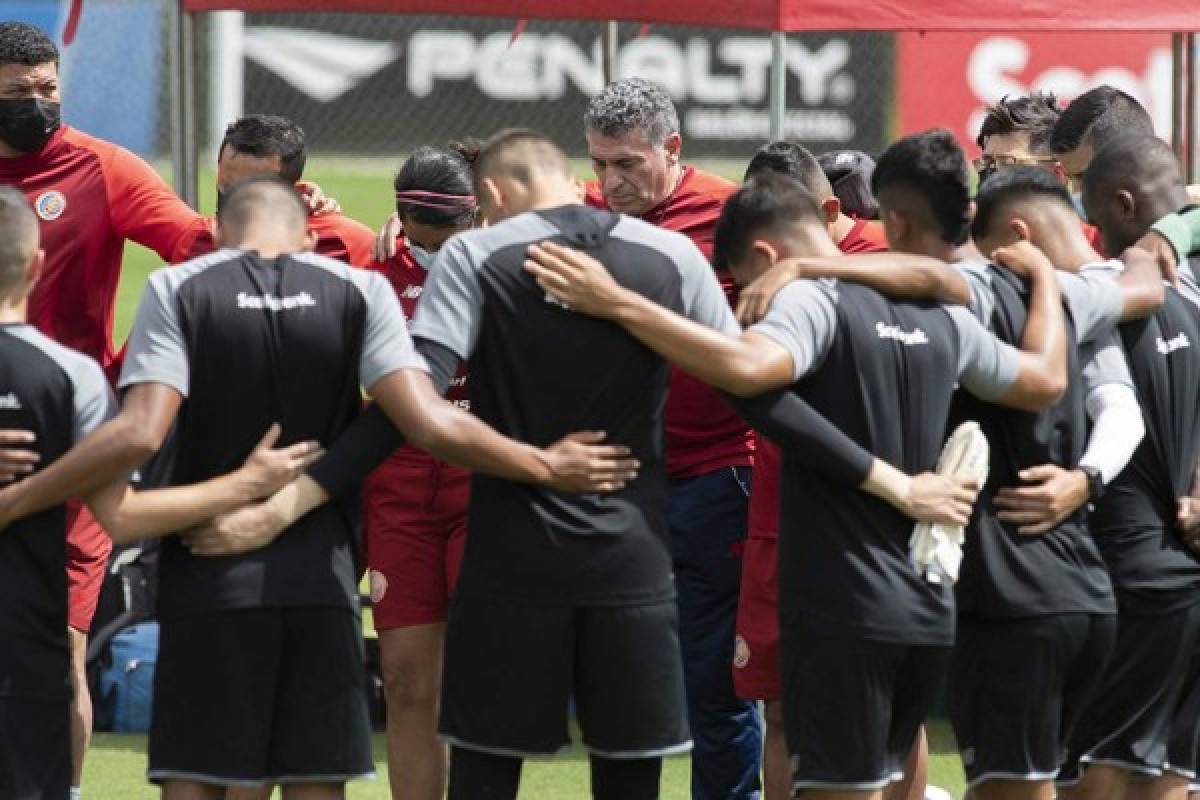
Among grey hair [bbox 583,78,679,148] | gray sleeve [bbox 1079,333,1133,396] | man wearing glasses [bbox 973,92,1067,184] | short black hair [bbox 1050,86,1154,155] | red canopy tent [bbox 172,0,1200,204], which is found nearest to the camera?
gray sleeve [bbox 1079,333,1133,396]

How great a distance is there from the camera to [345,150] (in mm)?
A: 21734

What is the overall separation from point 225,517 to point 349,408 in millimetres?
397

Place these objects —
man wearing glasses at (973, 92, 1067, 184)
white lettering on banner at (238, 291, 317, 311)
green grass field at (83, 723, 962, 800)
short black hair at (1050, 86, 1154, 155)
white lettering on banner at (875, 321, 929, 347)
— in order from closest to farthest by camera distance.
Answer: white lettering on banner at (238, 291, 317, 311) < white lettering on banner at (875, 321, 929, 347) < short black hair at (1050, 86, 1154, 155) < green grass field at (83, 723, 962, 800) < man wearing glasses at (973, 92, 1067, 184)

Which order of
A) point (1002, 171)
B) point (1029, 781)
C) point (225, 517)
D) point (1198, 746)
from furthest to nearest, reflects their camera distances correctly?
point (1198, 746) → point (1002, 171) → point (1029, 781) → point (225, 517)

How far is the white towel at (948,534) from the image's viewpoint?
4.76 meters

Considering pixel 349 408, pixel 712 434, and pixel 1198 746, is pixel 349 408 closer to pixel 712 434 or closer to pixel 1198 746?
pixel 712 434

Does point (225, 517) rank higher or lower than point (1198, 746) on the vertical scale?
higher

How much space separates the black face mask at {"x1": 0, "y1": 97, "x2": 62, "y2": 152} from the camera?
20.4 ft

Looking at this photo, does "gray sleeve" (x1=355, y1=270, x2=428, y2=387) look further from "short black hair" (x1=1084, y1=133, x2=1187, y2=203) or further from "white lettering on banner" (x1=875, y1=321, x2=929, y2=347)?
"short black hair" (x1=1084, y1=133, x2=1187, y2=203)

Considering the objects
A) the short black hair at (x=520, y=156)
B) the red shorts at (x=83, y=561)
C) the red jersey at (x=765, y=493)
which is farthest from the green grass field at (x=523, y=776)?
the short black hair at (x=520, y=156)

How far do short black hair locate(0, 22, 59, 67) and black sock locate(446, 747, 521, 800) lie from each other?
2.66 meters

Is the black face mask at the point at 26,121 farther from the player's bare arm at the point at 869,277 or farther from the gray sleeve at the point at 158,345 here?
the player's bare arm at the point at 869,277

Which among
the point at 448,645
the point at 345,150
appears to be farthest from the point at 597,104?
the point at 345,150

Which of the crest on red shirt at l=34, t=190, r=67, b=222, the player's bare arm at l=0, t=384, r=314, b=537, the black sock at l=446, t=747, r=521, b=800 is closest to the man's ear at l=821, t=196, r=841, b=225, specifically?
the black sock at l=446, t=747, r=521, b=800
